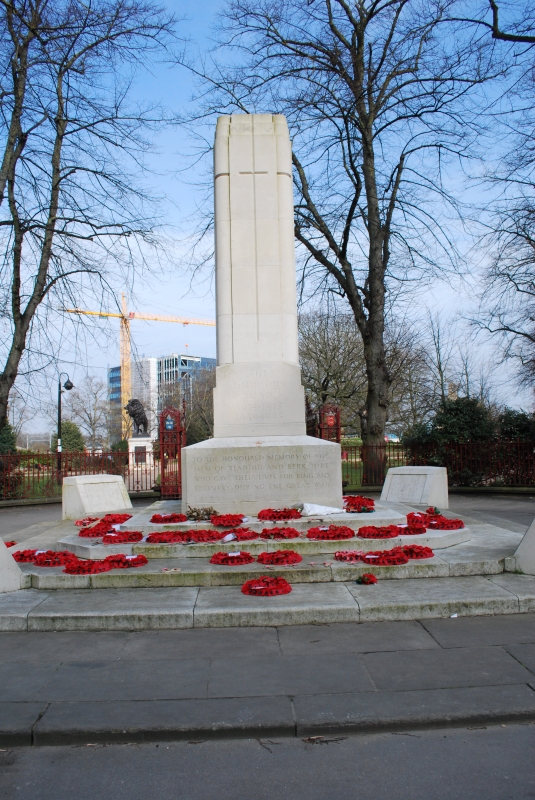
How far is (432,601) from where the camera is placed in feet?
19.8

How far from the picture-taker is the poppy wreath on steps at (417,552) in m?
7.35

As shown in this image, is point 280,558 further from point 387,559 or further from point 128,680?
point 128,680

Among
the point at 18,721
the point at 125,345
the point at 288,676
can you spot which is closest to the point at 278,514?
the point at 288,676

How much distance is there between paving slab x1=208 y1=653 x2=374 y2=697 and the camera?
4.42 metres

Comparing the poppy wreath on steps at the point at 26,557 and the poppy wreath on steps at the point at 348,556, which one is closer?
the poppy wreath on steps at the point at 348,556

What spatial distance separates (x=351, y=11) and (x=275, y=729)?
21718mm

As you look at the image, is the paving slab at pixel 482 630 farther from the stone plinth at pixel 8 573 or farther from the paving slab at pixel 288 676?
the stone plinth at pixel 8 573

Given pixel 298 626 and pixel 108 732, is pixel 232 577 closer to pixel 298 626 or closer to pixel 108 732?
pixel 298 626

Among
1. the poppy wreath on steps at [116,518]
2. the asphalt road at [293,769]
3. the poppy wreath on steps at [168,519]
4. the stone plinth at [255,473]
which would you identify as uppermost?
the stone plinth at [255,473]

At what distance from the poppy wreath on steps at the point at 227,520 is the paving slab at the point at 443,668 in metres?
3.67

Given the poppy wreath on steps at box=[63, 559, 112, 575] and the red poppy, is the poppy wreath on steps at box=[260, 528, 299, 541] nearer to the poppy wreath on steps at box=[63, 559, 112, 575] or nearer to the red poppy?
the red poppy

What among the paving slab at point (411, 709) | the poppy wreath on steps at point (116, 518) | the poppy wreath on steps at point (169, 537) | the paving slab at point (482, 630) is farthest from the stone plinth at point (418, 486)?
the paving slab at point (411, 709)

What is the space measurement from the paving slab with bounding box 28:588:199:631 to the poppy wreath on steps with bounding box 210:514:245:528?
213cm

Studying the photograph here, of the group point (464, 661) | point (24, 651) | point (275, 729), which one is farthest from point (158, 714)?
point (464, 661)
